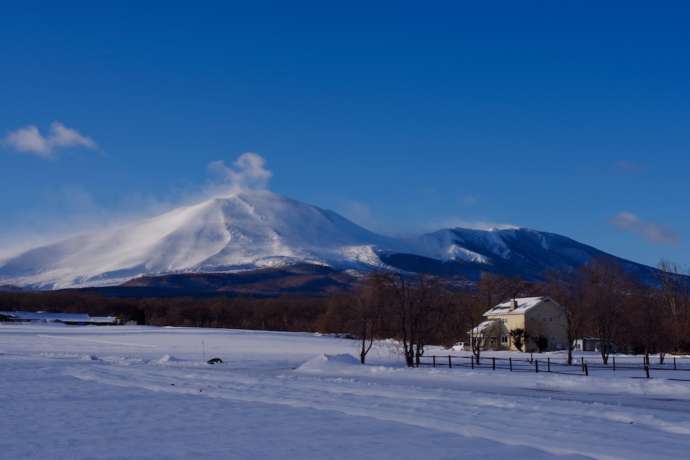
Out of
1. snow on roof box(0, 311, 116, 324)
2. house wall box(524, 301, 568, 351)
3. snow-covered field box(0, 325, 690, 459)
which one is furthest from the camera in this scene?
snow on roof box(0, 311, 116, 324)

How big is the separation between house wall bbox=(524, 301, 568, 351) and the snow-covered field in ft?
141

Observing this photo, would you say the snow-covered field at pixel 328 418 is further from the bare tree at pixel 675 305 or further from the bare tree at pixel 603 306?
the bare tree at pixel 675 305

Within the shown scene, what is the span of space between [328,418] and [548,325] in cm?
6183

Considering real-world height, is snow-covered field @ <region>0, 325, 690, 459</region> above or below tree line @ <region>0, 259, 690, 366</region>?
below

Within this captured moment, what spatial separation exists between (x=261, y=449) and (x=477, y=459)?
11.9 feet

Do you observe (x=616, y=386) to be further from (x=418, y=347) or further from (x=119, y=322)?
(x=119, y=322)

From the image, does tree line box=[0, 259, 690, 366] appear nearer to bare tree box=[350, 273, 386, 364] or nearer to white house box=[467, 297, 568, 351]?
bare tree box=[350, 273, 386, 364]

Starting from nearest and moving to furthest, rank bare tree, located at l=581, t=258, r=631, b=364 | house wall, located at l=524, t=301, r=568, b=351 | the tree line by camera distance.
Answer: the tree line, bare tree, located at l=581, t=258, r=631, b=364, house wall, located at l=524, t=301, r=568, b=351

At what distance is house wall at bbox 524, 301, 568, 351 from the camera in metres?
75.1

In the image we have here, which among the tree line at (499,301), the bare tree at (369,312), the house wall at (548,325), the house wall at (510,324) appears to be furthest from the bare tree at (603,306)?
the bare tree at (369,312)

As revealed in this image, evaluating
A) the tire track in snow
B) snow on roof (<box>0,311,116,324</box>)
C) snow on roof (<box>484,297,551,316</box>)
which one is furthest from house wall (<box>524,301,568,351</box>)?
snow on roof (<box>0,311,116,324</box>)

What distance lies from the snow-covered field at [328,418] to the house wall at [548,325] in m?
42.8

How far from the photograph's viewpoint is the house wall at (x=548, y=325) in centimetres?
7506

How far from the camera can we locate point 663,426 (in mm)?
16828
